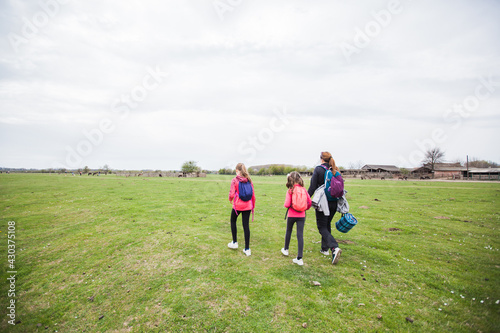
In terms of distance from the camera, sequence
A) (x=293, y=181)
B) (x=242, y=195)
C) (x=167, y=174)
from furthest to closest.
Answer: (x=167, y=174), (x=242, y=195), (x=293, y=181)

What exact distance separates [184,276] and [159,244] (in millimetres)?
2786

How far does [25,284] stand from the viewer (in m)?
5.89

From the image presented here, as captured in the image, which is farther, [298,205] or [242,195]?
[242,195]

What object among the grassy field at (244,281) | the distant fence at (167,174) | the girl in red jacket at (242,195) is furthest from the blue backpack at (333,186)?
the distant fence at (167,174)

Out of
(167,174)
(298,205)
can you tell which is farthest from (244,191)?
(167,174)

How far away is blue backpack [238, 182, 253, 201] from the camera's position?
22.9ft

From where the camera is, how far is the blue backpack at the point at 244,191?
275 inches

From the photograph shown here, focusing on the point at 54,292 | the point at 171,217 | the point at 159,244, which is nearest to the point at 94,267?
the point at 54,292

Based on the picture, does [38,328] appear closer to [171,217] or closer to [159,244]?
[159,244]

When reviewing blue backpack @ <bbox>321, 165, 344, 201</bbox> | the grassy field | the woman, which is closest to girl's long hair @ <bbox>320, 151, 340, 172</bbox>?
the woman

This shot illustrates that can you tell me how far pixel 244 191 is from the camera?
7.00m

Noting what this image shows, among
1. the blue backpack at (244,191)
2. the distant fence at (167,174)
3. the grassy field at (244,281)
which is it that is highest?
the blue backpack at (244,191)

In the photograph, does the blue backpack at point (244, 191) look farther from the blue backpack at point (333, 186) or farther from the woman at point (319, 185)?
the blue backpack at point (333, 186)

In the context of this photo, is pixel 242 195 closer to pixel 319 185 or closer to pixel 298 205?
pixel 298 205
